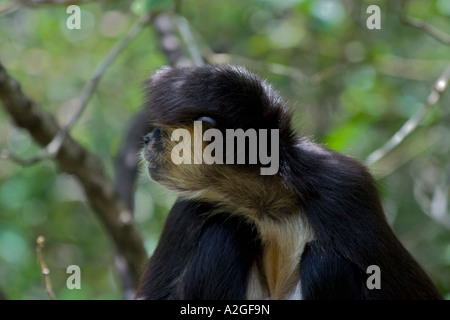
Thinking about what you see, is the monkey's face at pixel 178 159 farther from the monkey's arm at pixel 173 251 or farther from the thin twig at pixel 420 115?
the thin twig at pixel 420 115

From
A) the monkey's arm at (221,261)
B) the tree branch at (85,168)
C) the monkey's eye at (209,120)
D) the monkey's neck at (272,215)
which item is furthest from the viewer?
the tree branch at (85,168)

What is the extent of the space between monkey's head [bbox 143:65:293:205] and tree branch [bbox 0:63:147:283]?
4.28ft

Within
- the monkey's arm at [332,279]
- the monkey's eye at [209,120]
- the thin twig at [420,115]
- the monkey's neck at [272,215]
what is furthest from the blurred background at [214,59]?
the monkey's arm at [332,279]

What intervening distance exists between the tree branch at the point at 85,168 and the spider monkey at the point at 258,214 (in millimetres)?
1293

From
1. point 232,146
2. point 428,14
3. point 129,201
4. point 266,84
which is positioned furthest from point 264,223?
point 428,14

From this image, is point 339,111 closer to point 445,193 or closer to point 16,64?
point 445,193

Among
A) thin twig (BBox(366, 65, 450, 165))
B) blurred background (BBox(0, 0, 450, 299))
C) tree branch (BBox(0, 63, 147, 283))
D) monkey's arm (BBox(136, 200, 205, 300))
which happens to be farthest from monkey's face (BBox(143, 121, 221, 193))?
blurred background (BBox(0, 0, 450, 299))

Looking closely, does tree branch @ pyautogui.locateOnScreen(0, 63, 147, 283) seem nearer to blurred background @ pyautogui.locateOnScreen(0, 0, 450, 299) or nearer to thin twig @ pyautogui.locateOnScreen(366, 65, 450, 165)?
blurred background @ pyautogui.locateOnScreen(0, 0, 450, 299)

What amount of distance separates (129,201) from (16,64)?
3.26m

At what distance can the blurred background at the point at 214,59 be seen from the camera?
27.3 feet

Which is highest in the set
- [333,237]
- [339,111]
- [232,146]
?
[339,111]

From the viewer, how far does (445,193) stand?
7.35 m

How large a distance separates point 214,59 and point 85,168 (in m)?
1.88

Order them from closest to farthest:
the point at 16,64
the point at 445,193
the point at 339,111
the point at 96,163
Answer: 1. the point at 96,163
2. the point at 445,193
3. the point at 16,64
4. the point at 339,111
